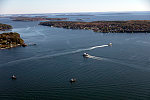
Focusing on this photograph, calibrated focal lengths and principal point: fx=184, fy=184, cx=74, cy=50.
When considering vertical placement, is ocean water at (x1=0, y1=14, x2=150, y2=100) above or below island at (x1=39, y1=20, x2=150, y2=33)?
below

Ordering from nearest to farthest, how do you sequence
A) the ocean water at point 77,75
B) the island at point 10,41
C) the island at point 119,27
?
1. the ocean water at point 77,75
2. the island at point 10,41
3. the island at point 119,27

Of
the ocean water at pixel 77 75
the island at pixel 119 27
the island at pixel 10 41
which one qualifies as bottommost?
the ocean water at pixel 77 75

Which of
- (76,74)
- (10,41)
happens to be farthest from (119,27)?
(76,74)

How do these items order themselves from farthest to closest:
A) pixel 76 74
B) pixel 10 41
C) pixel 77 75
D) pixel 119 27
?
pixel 119 27
pixel 10 41
pixel 76 74
pixel 77 75

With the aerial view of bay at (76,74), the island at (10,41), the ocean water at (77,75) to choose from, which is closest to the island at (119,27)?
the aerial view of bay at (76,74)

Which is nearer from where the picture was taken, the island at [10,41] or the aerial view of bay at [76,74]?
the aerial view of bay at [76,74]

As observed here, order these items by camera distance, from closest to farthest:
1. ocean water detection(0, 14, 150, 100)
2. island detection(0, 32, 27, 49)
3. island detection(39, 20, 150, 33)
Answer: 1. ocean water detection(0, 14, 150, 100)
2. island detection(0, 32, 27, 49)
3. island detection(39, 20, 150, 33)

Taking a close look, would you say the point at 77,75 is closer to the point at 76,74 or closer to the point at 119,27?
the point at 76,74

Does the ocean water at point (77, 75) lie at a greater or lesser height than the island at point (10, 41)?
lesser

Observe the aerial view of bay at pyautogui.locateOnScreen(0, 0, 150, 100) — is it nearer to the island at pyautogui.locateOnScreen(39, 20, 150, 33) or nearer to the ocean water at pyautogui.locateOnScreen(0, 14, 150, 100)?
the ocean water at pyautogui.locateOnScreen(0, 14, 150, 100)

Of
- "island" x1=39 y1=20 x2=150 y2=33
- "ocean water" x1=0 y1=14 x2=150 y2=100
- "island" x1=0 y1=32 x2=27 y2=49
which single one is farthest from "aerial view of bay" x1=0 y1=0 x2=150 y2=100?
"island" x1=39 y1=20 x2=150 y2=33

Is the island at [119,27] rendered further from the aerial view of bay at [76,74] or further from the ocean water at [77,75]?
the ocean water at [77,75]

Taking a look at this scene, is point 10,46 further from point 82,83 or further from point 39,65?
point 82,83

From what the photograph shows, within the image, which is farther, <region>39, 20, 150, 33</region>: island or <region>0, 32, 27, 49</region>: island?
<region>39, 20, 150, 33</region>: island
